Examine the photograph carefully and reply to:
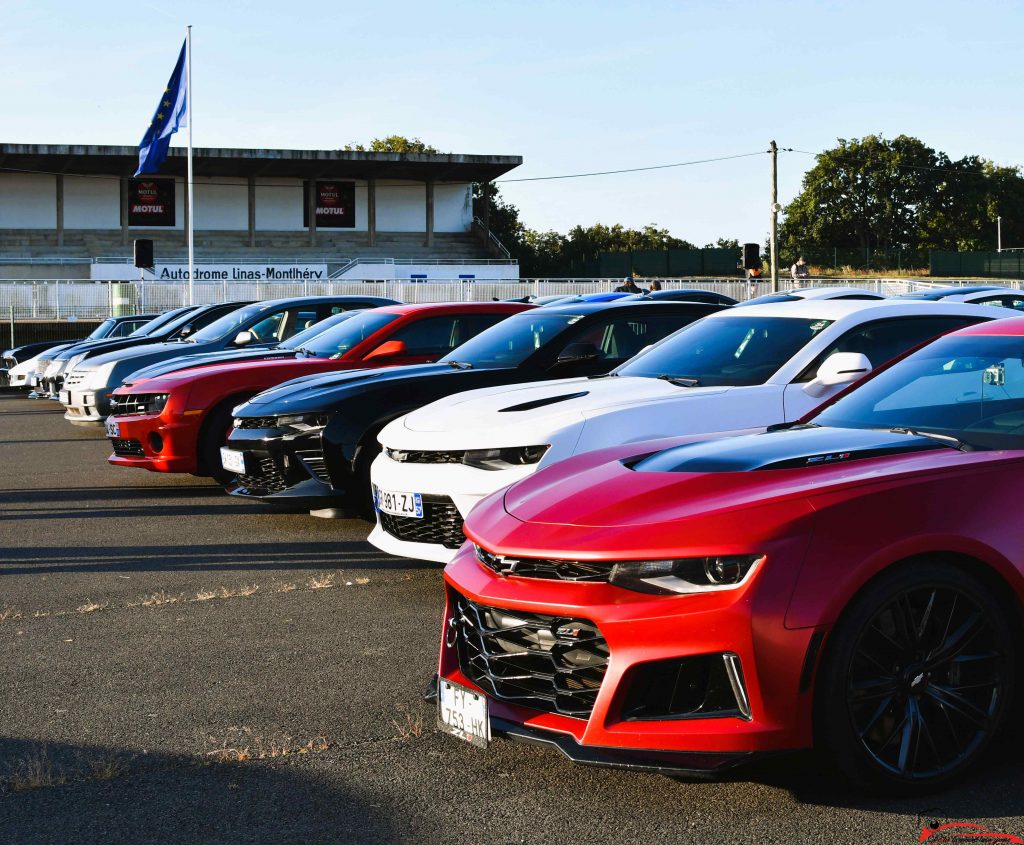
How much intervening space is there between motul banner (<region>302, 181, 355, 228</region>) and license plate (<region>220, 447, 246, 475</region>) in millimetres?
50463

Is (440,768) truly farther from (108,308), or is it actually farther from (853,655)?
(108,308)

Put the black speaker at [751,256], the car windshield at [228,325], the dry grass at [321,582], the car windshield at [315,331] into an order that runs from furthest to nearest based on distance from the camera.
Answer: the black speaker at [751,256], the car windshield at [228,325], the car windshield at [315,331], the dry grass at [321,582]

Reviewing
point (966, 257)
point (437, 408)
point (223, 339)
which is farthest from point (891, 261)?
point (437, 408)

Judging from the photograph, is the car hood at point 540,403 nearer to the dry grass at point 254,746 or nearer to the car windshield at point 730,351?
the car windshield at point 730,351

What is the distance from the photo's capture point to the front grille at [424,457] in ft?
22.1

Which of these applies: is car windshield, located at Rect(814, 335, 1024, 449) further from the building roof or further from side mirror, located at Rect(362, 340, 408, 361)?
the building roof

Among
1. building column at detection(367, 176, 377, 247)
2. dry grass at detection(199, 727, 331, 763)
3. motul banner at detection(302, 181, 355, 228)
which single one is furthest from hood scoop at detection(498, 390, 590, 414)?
motul banner at detection(302, 181, 355, 228)

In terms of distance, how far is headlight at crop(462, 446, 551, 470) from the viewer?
21.7 feet

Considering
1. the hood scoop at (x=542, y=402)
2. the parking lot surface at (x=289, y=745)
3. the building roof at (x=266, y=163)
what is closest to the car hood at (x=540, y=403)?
the hood scoop at (x=542, y=402)

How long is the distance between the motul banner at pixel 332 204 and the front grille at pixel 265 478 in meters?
50.7

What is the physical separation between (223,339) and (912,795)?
12.0 metres

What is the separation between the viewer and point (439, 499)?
6.58m

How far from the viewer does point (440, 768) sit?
4.17m

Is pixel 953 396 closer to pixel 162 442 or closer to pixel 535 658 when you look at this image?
pixel 535 658
